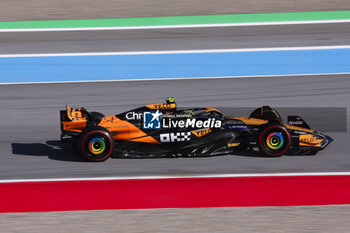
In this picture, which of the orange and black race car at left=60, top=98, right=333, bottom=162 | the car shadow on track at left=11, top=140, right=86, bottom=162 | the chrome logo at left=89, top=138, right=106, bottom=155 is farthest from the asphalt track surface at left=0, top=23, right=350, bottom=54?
the chrome logo at left=89, top=138, right=106, bottom=155

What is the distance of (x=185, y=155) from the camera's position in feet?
Result: 28.7

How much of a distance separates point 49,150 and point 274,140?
Answer: 343cm

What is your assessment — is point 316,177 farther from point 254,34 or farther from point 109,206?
point 254,34

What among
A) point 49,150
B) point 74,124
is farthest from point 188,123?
point 49,150

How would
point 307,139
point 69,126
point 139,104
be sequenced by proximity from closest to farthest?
point 307,139 → point 69,126 → point 139,104

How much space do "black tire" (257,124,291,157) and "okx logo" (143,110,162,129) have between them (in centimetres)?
144

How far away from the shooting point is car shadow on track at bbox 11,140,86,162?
9.01 metres

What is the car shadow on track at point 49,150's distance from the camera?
901 cm

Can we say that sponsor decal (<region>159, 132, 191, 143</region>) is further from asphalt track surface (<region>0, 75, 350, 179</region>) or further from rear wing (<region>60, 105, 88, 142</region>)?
rear wing (<region>60, 105, 88, 142</region>)

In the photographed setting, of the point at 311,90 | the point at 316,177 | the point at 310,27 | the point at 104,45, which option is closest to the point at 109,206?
the point at 316,177

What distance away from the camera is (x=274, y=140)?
8.58 metres

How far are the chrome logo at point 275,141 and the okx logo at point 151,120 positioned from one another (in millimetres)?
1558

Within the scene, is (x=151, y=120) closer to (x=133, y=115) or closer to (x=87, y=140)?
(x=133, y=115)

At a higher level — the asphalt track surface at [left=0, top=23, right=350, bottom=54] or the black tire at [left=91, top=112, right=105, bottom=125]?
the asphalt track surface at [left=0, top=23, right=350, bottom=54]
